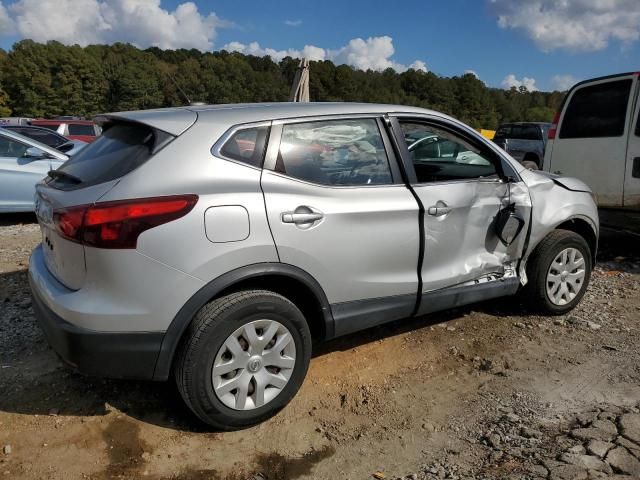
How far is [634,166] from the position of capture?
5652 mm

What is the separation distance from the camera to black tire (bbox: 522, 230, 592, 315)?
4.08 m

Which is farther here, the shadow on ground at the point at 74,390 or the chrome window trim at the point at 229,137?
the shadow on ground at the point at 74,390

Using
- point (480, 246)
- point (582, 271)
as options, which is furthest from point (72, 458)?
point (582, 271)

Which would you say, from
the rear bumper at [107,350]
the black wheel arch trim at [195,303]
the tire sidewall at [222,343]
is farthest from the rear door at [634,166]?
the rear bumper at [107,350]

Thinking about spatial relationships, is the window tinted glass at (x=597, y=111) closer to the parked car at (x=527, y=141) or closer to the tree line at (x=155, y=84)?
the parked car at (x=527, y=141)

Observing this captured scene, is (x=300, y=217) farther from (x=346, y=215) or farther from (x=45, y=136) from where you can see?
(x=45, y=136)

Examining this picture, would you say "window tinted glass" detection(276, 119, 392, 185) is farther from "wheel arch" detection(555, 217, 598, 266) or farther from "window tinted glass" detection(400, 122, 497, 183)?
"wheel arch" detection(555, 217, 598, 266)

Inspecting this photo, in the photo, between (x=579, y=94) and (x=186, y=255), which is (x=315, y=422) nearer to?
(x=186, y=255)

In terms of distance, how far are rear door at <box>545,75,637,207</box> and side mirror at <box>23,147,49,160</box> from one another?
7044mm

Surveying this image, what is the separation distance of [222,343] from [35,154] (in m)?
6.61

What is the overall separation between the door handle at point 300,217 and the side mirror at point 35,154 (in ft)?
21.5

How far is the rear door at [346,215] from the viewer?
2793mm

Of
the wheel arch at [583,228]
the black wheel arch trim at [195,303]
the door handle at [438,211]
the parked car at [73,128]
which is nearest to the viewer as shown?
the black wheel arch trim at [195,303]

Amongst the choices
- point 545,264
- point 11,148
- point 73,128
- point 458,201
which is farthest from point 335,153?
point 73,128
